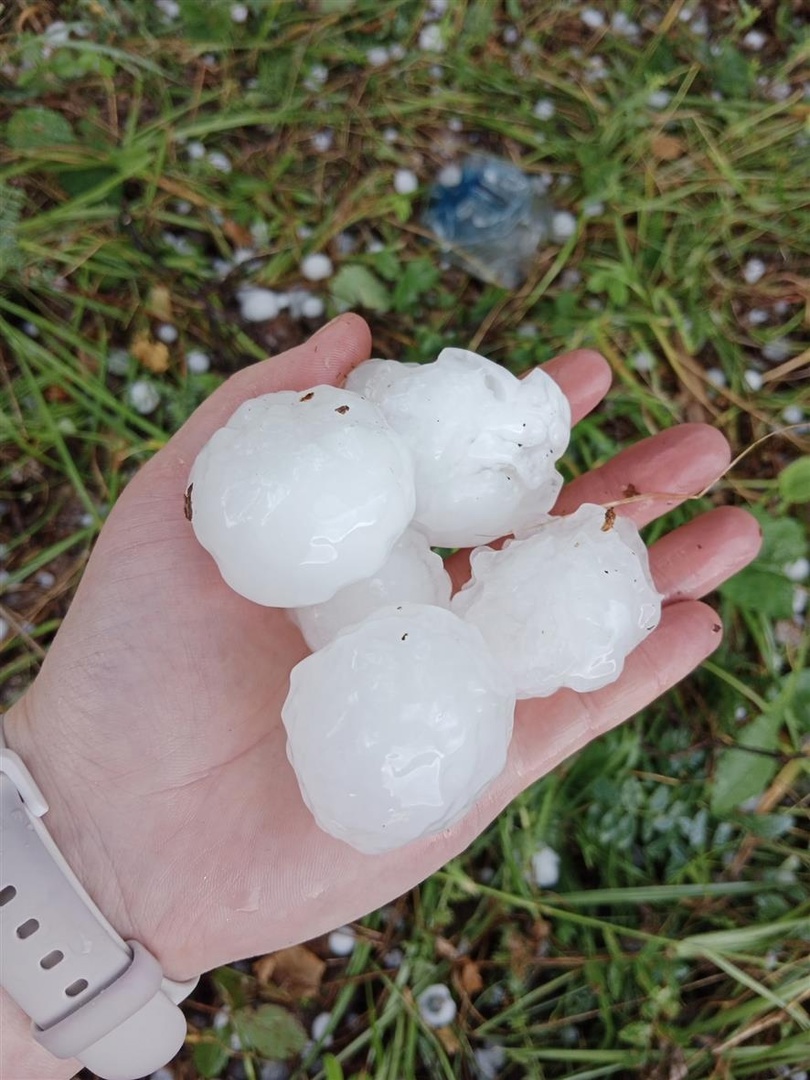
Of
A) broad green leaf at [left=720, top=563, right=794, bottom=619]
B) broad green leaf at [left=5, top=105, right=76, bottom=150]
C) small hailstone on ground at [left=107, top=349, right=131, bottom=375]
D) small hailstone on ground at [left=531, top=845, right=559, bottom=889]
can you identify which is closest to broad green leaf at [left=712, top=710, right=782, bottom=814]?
broad green leaf at [left=720, top=563, right=794, bottom=619]

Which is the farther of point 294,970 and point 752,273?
point 752,273

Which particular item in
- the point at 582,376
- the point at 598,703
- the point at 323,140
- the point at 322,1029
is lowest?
the point at 322,1029

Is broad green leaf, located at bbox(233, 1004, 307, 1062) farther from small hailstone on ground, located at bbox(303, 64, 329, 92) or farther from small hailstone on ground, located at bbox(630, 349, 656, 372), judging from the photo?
small hailstone on ground, located at bbox(303, 64, 329, 92)

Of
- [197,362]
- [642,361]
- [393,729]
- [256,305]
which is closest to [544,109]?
[642,361]

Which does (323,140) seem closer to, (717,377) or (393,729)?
(717,377)

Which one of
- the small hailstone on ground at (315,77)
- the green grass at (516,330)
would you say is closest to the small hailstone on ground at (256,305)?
the green grass at (516,330)
